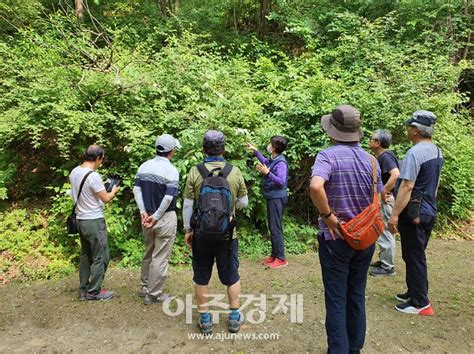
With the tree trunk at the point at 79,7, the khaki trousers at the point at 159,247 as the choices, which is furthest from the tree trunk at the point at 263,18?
the khaki trousers at the point at 159,247

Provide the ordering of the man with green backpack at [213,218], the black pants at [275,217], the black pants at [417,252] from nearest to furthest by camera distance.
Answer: the man with green backpack at [213,218] < the black pants at [417,252] < the black pants at [275,217]

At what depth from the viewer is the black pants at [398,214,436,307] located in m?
3.80

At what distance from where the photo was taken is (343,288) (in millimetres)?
2812

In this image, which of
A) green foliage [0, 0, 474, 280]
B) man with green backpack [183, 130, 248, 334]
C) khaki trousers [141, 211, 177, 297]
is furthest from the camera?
green foliage [0, 0, 474, 280]

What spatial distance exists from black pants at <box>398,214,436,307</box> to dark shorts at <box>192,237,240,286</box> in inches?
74.5

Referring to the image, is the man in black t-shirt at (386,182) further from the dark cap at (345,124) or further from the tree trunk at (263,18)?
the tree trunk at (263,18)

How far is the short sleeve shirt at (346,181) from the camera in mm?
2730

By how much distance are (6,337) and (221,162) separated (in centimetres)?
277

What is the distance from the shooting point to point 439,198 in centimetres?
736

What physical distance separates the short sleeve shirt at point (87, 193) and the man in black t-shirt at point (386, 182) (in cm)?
350

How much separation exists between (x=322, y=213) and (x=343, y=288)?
64 cm

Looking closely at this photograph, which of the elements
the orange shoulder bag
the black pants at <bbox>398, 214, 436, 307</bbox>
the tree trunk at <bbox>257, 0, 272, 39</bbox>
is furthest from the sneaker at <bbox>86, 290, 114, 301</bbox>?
the tree trunk at <bbox>257, 0, 272, 39</bbox>

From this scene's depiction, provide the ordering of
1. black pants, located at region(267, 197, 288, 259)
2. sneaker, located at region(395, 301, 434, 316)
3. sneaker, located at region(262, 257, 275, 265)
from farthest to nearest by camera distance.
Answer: sneaker, located at region(262, 257, 275, 265) < black pants, located at region(267, 197, 288, 259) < sneaker, located at region(395, 301, 434, 316)

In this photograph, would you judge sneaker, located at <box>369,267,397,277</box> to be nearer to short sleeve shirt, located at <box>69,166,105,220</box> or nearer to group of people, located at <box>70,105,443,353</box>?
group of people, located at <box>70,105,443,353</box>
